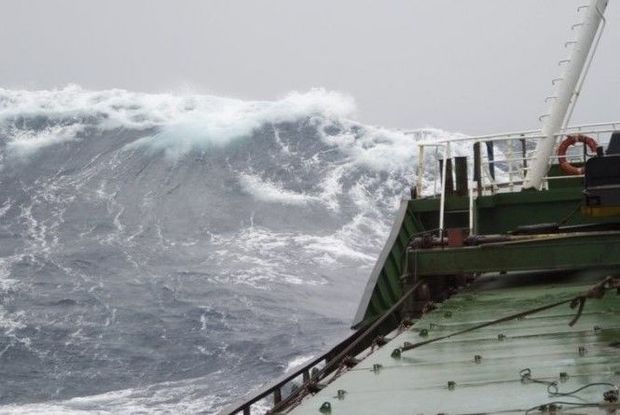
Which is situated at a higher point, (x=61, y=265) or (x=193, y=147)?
(x=193, y=147)

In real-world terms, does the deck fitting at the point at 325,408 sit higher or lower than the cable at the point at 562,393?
lower

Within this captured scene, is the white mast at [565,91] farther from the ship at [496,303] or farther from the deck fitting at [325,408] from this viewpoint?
the deck fitting at [325,408]

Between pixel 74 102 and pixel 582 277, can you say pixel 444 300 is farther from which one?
pixel 74 102

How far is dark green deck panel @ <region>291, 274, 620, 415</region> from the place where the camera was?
21.3 feet

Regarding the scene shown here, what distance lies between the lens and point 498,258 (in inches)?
449

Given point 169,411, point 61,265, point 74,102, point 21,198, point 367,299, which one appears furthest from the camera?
point 74,102

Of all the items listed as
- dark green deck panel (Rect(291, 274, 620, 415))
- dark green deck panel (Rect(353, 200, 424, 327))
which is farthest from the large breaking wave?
dark green deck panel (Rect(291, 274, 620, 415))

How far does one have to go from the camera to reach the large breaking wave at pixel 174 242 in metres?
24.9

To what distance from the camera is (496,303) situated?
35.2 ft

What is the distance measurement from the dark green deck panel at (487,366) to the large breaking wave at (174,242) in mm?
6385

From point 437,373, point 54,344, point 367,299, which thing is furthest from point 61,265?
point 437,373

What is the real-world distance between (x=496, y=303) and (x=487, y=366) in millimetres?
3320

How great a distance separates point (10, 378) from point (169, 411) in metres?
5.52

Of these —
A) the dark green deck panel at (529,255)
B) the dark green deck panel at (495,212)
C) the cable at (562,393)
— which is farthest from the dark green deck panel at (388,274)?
the cable at (562,393)
